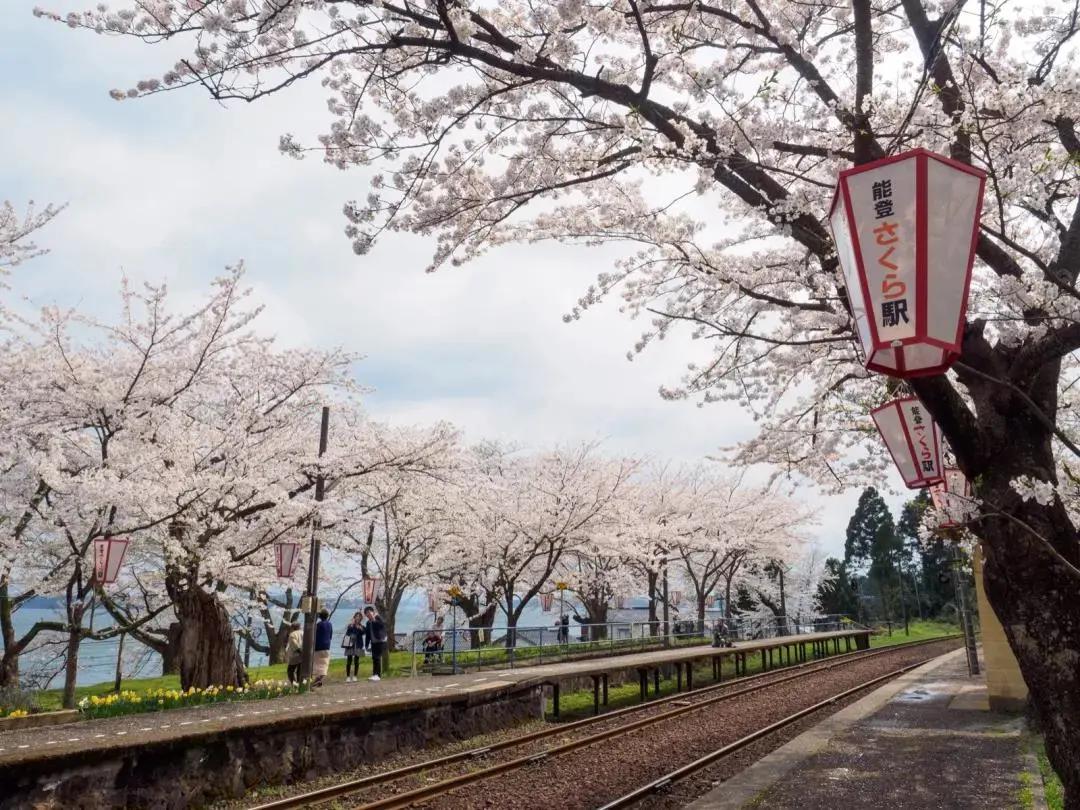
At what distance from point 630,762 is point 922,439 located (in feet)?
20.0

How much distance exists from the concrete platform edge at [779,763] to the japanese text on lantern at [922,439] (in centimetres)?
384

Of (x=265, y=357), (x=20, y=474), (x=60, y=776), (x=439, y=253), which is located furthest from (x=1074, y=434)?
(x=20, y=474)

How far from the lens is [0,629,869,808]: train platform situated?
685cm

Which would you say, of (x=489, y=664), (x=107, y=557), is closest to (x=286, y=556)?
(x=107, y=557)

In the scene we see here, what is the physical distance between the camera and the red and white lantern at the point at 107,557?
1126cm

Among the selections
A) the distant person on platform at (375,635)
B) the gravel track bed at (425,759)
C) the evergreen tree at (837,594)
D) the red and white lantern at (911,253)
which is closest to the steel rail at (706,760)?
the gravel track bed at (425,759)

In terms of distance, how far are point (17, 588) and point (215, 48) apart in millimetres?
17478

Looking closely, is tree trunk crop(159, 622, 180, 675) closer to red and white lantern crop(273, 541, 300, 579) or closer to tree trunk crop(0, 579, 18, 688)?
tree trunk crop(0, 579, 18, 688)

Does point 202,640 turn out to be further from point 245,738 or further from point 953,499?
point 953,499

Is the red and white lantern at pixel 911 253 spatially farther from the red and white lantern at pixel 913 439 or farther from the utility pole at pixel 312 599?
the utility pole at pixel 312 599

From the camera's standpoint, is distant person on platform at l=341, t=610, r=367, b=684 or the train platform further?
distant person on platform at l=341, t=610, r=367, b=684

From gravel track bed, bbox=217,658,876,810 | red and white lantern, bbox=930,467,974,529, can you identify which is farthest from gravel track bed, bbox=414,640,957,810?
red and white lantern, bbox=930,467,974,529

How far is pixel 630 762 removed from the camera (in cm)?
1012

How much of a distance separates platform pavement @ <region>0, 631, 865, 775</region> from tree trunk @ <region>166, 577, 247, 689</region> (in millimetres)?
2333
